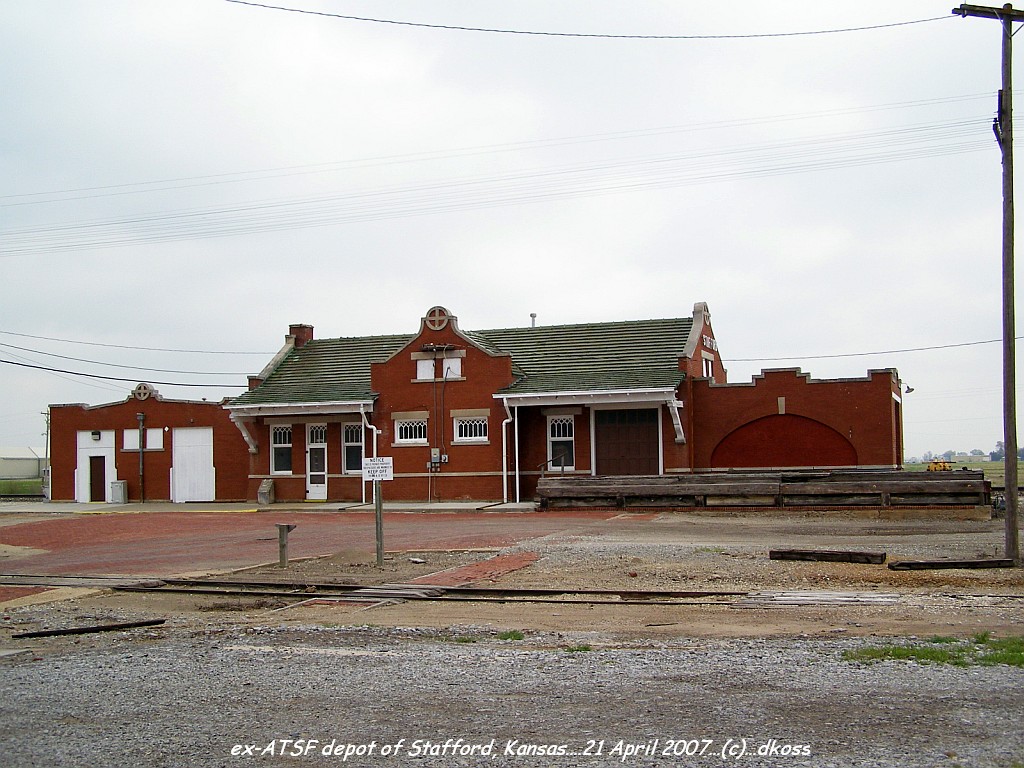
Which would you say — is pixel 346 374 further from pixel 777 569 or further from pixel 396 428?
pixel 777 569

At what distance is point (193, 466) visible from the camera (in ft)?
134

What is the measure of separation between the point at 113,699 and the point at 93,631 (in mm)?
3807

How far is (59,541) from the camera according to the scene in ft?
81.5

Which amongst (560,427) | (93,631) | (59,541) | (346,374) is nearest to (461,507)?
(560,427)

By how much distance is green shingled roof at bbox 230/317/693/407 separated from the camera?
34.0 m

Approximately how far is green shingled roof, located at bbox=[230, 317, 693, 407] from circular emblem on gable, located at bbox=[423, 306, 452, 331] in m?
0.92

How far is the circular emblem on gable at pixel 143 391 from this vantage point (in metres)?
41.3

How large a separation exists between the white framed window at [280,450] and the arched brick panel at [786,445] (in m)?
14.9

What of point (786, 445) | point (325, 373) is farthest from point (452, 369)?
point (786, 445)

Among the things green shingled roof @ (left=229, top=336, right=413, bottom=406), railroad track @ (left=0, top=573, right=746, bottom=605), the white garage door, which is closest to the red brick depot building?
green shingled roof @ (left=229, top=336, right=413, bottom=406)

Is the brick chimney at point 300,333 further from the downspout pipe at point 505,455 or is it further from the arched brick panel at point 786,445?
the arched brick panel at point 786,445

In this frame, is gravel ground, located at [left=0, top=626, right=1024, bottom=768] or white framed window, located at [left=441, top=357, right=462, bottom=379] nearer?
gravel ground, located at [left=0, top=626, right=1024, bottom=768]

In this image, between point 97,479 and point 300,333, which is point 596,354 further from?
point 97,479

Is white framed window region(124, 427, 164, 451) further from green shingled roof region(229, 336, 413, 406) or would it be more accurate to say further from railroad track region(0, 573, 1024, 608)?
railroad track region(0, 573, 1024, 608)
